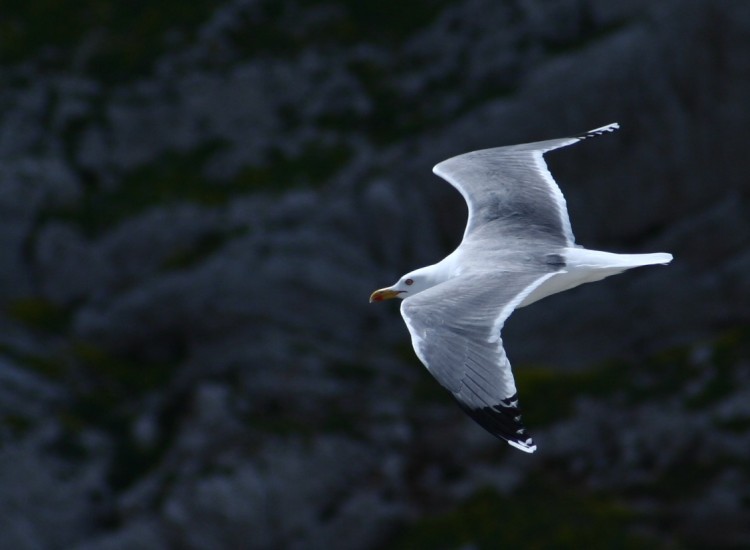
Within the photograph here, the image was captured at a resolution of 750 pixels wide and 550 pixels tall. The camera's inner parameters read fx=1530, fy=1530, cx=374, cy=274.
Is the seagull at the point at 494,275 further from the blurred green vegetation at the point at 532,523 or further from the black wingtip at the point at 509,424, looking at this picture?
the blurred green vegetation at the point at 532,523

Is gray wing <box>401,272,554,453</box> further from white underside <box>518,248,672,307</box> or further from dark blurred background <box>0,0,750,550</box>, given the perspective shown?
dark blurred background <box>0,0,750,550</box>

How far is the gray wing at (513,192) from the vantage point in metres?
11.5

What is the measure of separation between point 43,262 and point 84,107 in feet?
8.07

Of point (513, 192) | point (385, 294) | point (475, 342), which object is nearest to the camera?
point (475, 342)

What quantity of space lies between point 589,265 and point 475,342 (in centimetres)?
162

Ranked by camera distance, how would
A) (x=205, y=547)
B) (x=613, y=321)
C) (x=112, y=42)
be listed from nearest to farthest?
(x=205, y=547) < (x=613, y=321) < (x=112, y=42)

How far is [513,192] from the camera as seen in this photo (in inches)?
473

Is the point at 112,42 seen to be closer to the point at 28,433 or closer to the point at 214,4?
the point at 214,4

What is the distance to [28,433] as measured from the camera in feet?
56.3

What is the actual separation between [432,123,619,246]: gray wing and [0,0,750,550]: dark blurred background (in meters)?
5.34

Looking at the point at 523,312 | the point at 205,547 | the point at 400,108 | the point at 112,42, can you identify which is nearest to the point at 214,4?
the point at 112,42

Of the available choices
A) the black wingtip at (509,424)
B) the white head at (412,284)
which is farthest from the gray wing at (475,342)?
the white head at (412,284)

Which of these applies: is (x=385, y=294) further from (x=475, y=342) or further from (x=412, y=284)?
(x=475, y=342)

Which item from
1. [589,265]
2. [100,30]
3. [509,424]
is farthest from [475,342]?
[100,30]
